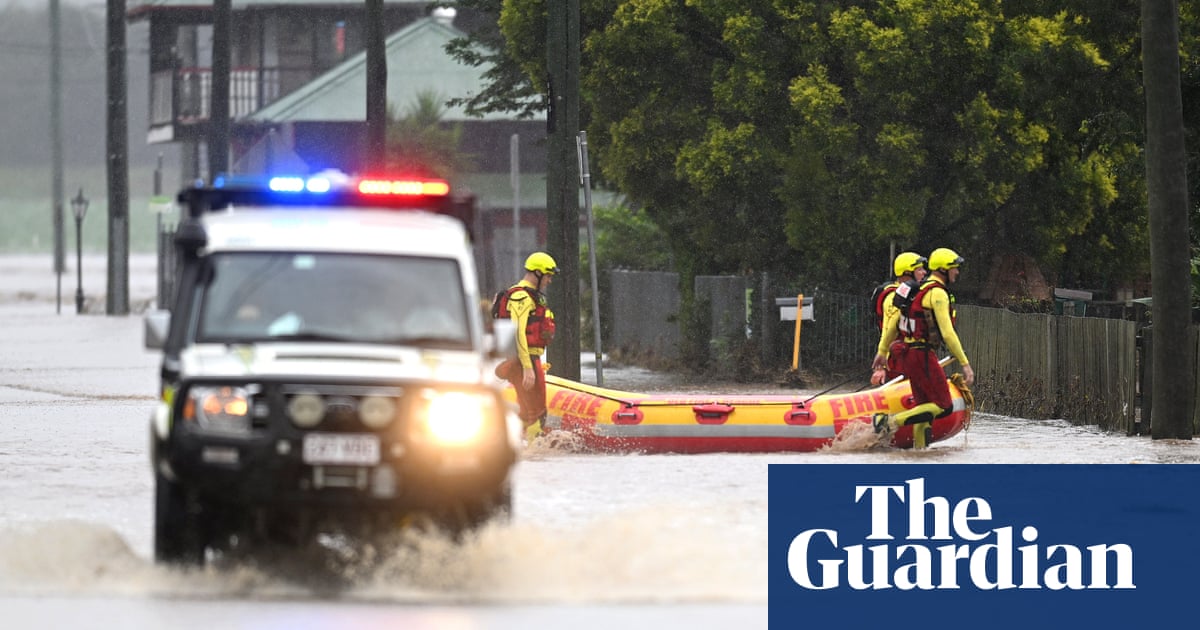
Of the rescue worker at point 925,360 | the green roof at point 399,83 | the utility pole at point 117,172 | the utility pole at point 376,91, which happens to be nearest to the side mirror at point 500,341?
the rescue worker at point 925,360

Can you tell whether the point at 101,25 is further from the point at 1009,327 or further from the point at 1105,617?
the point at 1105,617

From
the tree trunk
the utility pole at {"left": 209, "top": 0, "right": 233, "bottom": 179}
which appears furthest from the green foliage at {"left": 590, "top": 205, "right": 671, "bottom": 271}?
the tree trunk

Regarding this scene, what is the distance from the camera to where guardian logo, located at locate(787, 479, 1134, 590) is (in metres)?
11.2

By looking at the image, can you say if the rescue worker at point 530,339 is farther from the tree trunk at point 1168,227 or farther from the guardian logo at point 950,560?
the guardian logo at point 950,560

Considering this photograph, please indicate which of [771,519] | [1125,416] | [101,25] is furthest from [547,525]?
[101,25]

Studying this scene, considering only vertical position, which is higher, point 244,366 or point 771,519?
point 244,366

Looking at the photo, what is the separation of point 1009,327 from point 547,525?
A: 12.1 meters

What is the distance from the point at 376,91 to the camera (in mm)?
32031

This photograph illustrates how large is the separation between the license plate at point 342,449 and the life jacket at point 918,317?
29.4ft

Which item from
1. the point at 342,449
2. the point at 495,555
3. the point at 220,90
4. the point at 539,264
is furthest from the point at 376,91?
the point at 342,449

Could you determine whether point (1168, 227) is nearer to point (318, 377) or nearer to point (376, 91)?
point (318, 377)

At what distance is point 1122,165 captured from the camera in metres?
27.5

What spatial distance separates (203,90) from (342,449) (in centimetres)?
5814

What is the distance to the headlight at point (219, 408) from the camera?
A: 10961 millimetres
